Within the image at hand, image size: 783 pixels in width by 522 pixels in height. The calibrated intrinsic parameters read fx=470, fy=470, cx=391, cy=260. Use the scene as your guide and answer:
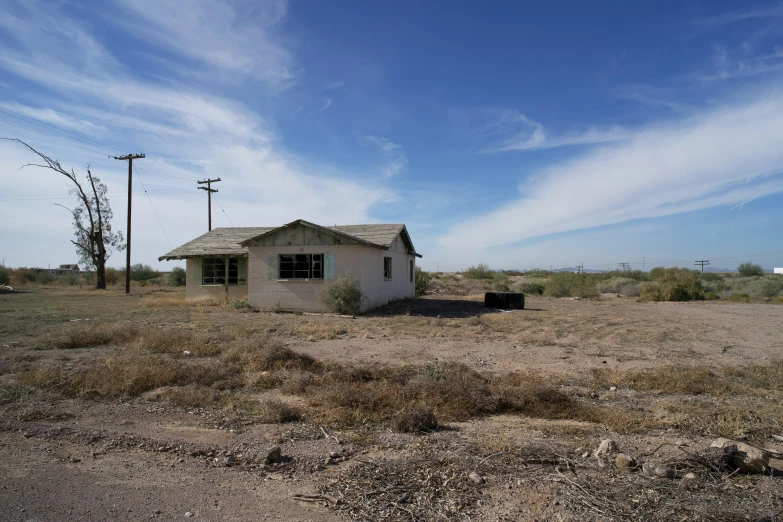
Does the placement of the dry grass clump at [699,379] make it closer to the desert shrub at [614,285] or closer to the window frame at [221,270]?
the window frame at [221,270]

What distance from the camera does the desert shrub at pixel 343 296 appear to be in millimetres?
17062

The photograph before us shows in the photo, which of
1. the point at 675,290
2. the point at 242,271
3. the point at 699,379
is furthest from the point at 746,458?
the point at 675,290

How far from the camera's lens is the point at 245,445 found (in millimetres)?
4664

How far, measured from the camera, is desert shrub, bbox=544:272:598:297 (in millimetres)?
29656

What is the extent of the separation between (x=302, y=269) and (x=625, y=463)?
622 inches

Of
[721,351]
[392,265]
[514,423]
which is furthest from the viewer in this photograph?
[392,265]

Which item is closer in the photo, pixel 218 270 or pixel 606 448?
pixel 606 448

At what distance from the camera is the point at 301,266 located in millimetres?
18750

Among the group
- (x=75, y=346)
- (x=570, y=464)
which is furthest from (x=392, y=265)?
(x=570, y=464)

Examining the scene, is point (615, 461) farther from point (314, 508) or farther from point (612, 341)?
point (612, 341)

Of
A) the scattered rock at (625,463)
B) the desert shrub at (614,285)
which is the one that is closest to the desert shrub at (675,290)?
the desert shrub at (614,285)

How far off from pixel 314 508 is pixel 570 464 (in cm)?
221

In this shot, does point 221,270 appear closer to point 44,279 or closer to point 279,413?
point 279,413

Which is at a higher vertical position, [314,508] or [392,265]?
[392,265]
